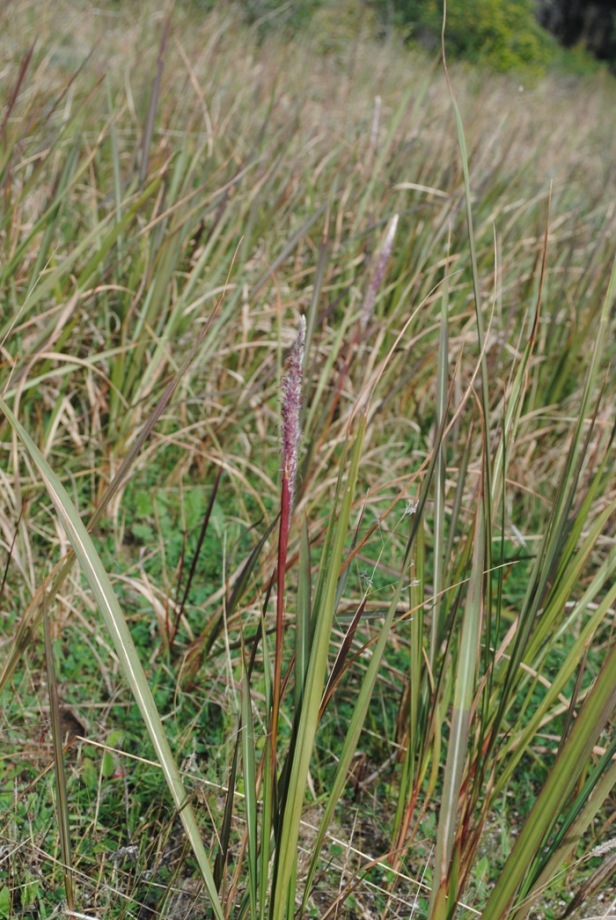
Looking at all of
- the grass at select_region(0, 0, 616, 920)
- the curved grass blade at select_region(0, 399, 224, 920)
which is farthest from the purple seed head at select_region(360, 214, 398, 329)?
the curved grass blade at select_region(0, 399, 224, 920)

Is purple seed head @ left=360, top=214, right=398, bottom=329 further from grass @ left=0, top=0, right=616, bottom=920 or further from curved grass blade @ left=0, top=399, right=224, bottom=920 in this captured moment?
curved grass blade @ left=0, top=399, right=224, bottom=920

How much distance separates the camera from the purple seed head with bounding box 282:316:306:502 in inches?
27.5

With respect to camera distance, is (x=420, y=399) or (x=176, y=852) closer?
(x=176, y=852)

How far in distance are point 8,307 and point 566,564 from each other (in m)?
1.49

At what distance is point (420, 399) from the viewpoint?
2561 mm

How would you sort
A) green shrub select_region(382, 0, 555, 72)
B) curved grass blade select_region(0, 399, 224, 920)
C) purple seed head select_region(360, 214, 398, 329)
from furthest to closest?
green shrub select_region(382, 0, 555, 72) < purple seed head select_region(360, 214, 398, 329) < curved grass blade select_region(0, 399, 224, 920)


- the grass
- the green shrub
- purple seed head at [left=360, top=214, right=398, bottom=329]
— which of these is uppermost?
the green shrub

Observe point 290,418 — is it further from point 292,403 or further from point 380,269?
point 380,269

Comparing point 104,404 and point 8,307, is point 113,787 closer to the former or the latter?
point 104,404

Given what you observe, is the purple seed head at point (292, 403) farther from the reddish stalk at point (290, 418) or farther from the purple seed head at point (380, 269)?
the purple seed head at point (380, 269)

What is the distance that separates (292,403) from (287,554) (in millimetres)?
1095

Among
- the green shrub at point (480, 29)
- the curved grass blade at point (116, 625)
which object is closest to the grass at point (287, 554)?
the curved grass blade at point (116, 625)

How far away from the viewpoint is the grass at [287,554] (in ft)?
3.23

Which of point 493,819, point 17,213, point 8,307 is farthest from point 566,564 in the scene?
point 17,213
